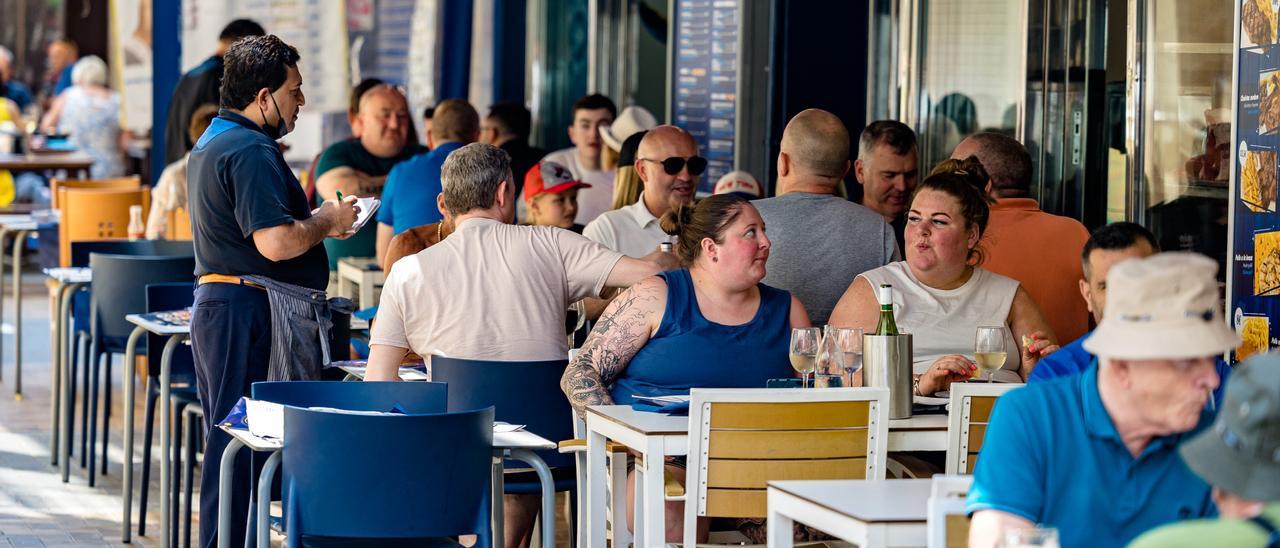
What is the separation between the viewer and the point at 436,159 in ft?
24.8

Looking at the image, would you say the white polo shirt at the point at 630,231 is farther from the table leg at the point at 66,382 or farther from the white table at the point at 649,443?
the table leg at the point at 66,382

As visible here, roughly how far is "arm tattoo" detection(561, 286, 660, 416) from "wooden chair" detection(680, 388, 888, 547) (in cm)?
72

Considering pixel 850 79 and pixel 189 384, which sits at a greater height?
pixel 850 79

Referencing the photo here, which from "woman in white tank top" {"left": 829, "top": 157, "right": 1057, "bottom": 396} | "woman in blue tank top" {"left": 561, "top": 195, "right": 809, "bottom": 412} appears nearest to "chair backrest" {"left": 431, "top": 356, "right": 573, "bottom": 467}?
"woman in blue tank top" {"left": 561, "top": 195, "right": 809, "bottom": 412}

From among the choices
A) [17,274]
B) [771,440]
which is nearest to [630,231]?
[771,440]

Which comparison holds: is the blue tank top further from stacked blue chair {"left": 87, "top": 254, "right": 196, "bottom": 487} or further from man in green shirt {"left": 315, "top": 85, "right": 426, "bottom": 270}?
man in green shirt {"left": 315, "top": 85, "right": 426, "bottom": 270}

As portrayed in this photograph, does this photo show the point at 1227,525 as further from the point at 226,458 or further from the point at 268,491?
the point at 226,458

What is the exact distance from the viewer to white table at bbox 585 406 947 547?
12.8 feet

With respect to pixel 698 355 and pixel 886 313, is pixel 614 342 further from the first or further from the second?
pixel 886 313

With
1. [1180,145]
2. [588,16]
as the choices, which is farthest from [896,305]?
[588,16]

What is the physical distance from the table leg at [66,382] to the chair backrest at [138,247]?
0.22 meters

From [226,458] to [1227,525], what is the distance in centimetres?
248

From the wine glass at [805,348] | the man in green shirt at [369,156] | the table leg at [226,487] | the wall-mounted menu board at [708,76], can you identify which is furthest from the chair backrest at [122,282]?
the wine glass at [805,348]

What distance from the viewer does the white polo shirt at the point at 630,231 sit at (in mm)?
5980
